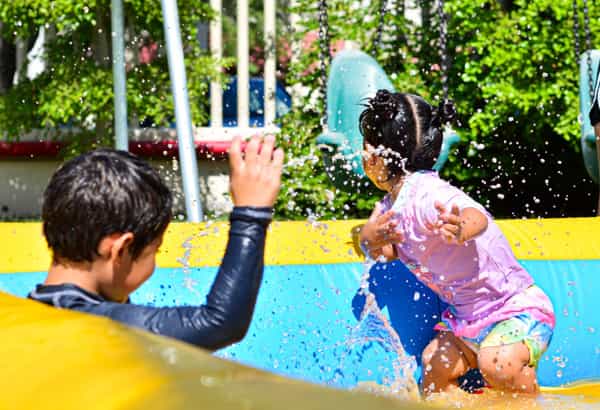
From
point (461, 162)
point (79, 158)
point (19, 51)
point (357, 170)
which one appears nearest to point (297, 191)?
point (461, 162)

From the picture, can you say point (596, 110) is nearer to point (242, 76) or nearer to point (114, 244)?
point (114, 244)

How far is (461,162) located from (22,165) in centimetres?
371

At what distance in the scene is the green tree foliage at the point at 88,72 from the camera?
5883 mm

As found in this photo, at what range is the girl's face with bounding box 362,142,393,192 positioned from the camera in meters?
2.72

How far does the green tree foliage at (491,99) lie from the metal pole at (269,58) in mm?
1196

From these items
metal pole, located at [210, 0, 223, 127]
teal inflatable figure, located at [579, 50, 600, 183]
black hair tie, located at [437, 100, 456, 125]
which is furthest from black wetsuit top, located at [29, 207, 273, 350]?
metal pole, located at [210, 0, 223, 127]

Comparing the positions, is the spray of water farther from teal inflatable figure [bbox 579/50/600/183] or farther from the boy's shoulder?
teal inflatable figure [bbox 579/50/600/183]

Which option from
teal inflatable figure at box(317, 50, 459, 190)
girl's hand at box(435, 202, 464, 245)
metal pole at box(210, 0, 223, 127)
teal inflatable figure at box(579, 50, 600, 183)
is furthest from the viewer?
metal pole at box(210, 0, 223, 127)

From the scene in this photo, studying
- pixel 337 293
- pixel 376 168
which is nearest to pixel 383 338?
pixel 337 293

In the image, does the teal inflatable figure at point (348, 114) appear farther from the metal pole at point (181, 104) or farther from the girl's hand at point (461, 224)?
the girl's hand at point (461, 224)

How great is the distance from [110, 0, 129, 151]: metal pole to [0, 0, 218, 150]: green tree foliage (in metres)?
1.33

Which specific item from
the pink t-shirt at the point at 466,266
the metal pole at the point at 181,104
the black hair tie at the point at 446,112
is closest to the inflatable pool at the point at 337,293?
the pink t-shirt at the point at 466,266

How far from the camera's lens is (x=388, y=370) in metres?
2.80

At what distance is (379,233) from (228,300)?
1251 mm
